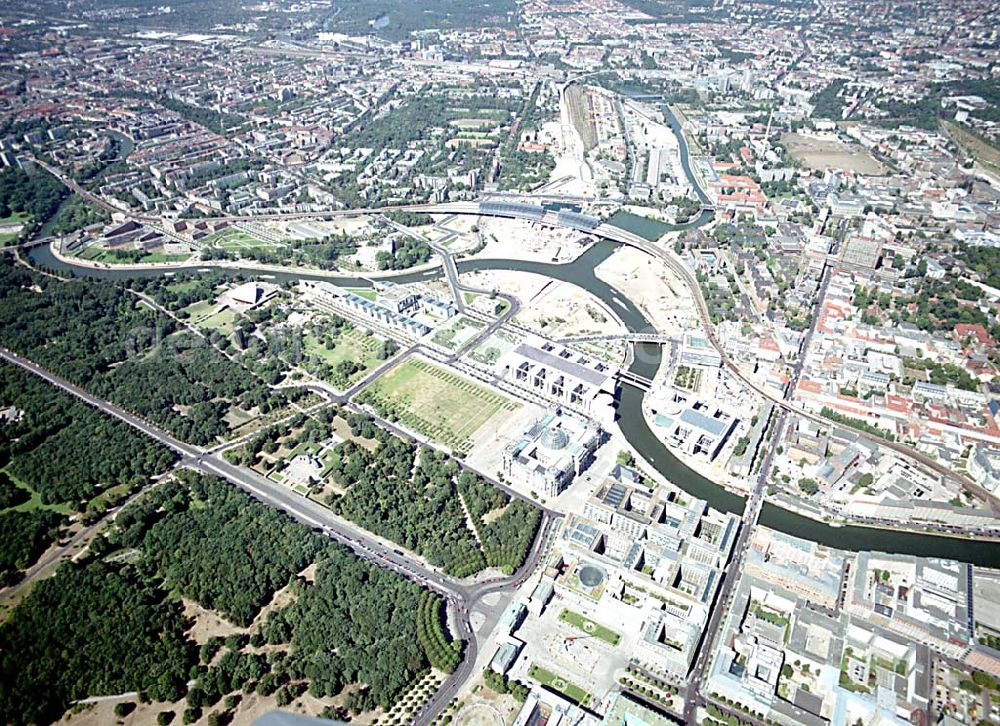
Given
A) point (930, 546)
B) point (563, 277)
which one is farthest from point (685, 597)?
point (563, 277)

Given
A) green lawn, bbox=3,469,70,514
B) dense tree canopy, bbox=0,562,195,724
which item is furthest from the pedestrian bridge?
green lawn, bbox=3,469,70,514

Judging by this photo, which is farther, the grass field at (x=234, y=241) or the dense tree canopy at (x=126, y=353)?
the grass field at (x=234, y=241)

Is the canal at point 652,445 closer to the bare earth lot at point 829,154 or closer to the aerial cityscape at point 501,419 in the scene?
the aerial cityscape at point 501,419

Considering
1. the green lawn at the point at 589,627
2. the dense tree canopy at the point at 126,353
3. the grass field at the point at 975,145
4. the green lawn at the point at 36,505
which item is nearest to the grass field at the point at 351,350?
the dense tree canopy at the point at 126,353

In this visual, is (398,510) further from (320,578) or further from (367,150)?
(367,150)

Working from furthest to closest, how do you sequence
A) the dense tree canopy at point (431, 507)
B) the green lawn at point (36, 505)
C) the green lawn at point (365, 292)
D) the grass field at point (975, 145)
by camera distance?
the grass field at point (975, 145) < the green lawn at point (365, 292) < the green lawn at point (36, 505) < the dense tree canopy at point (431, 507)

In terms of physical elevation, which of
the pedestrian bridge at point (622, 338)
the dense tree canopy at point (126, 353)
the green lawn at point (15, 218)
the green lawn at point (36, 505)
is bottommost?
the green lawn at point (36, 505)

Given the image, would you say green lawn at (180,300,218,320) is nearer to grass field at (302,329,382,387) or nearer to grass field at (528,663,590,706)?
grass field at (302,329,382,387)
